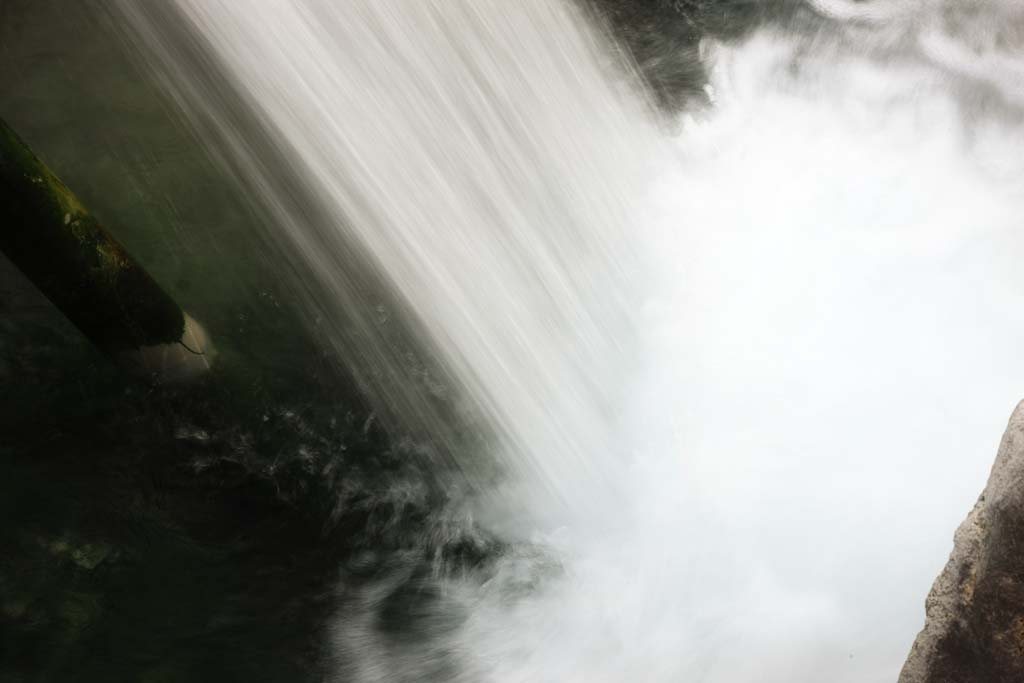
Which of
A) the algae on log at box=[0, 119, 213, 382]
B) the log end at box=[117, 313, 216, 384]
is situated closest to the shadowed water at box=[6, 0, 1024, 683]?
the log end at box=[117, 313, 216, 384]

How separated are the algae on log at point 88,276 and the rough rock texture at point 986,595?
314cm

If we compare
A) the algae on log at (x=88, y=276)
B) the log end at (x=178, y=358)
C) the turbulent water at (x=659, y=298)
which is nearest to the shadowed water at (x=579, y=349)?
the turbulent water at (x=659, y=298)

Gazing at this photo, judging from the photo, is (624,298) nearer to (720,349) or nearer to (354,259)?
(720,349)

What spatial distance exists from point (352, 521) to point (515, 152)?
205 centimetres

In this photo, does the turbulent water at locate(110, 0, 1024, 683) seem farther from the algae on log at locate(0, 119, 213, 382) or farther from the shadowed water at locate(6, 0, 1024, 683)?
the algae on log at locate(0, 119, 213, 382)

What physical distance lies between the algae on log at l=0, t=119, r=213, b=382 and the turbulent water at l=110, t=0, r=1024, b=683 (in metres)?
0.63

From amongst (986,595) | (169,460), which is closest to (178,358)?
(169,460)

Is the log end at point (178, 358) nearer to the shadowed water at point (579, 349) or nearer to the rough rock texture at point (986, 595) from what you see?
the shadowed water at point (579, 349)

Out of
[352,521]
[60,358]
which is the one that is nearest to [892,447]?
[352,521]

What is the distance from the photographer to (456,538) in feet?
14.4

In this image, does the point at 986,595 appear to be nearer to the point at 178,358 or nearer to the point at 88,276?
the point at 178,358

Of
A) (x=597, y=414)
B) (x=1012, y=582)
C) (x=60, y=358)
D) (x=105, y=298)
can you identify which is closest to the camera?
(x=1012, y=582)

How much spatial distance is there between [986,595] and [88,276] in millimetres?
3470

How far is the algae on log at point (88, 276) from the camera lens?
3289 millimetres
